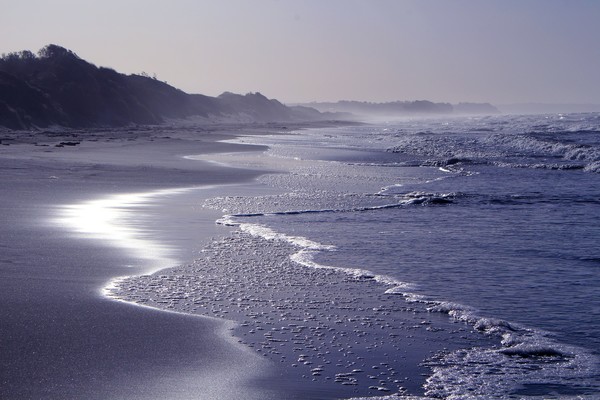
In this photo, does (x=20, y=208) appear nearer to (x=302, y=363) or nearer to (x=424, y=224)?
(x=424, y=224)

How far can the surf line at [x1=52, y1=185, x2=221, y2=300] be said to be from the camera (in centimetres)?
925

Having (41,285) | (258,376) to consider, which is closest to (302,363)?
(258,376)

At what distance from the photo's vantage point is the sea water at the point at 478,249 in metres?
5.67

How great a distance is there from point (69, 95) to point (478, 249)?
6001 cm

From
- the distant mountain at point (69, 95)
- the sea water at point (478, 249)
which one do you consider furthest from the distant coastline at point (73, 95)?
the sea water at point (478, 249)

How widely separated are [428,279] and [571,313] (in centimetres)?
183

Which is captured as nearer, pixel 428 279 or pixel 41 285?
pixel 41 285

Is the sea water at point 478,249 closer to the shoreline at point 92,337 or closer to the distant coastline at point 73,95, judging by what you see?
the shoreline at point 92,337

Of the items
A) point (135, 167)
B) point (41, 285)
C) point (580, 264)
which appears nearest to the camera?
point (41, 285)

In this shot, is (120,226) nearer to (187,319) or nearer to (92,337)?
(187,319)

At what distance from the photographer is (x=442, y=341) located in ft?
20.6

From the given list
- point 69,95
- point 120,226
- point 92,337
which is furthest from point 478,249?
point 69,95

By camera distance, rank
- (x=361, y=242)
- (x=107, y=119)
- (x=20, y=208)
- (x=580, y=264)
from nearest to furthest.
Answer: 1. (x=580, y=264)
2. (x=361, y=242)
3. (x=20, y=208)
4. (x=107, y=119)

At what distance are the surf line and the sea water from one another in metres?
1.64
